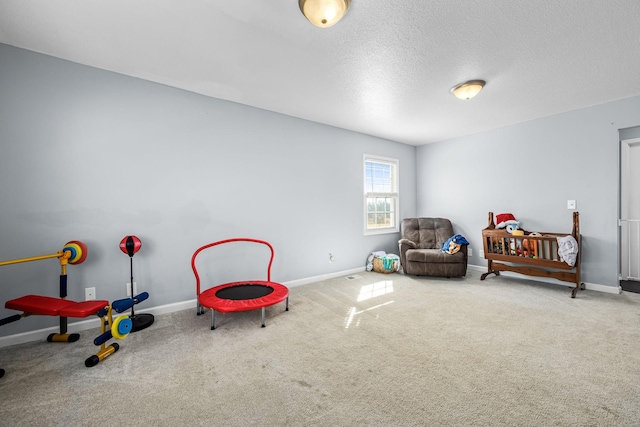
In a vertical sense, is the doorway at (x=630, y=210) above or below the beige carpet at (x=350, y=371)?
above

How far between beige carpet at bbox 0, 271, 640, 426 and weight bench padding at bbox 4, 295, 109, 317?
388 millimetres

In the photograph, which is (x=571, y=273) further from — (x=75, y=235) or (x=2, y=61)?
(x=2, y=61)

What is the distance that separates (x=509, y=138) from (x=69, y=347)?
6.01 meters

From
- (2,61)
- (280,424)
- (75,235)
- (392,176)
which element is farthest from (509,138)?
(2,61)

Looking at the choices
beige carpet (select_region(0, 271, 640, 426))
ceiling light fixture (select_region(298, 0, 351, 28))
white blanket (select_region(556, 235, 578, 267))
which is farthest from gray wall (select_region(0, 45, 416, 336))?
white blanket (select_region(556, 235, 578, 267))

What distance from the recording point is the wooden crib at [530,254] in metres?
3.37

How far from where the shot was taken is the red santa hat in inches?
157

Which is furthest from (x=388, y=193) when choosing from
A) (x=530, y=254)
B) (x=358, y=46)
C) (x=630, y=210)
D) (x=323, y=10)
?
(x=323, y=10)

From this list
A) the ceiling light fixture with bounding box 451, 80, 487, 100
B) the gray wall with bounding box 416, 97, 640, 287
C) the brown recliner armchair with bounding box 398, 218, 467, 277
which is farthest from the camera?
the brown recliner armchair with bounding box 398, 218, 467, 277

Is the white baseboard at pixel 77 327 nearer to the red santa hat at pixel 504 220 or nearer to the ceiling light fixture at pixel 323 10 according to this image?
the ceiling light fixture at pixel 323 10

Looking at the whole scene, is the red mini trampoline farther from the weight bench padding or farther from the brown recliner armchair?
the brown recliner armchair

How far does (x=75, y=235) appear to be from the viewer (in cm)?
241

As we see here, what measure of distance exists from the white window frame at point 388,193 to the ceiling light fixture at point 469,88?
203cm

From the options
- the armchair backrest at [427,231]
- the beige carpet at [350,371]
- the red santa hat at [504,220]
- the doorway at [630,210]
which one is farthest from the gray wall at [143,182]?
the doorway at [630,210]
